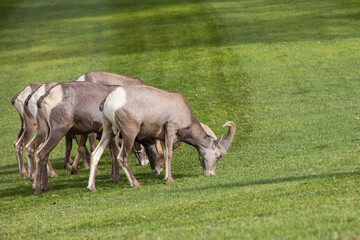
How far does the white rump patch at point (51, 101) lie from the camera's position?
14.1 m

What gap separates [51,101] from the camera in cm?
1412

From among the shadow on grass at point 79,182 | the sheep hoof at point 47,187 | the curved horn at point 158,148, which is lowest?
the shadow on grass at point 79,182

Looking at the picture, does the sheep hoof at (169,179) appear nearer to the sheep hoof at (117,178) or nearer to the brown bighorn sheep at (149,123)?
the brown bighorn sheep at (149,123)

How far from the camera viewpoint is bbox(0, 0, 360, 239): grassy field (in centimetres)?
946

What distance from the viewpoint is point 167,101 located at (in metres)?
14.1

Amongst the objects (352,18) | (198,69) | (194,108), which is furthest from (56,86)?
(352,18)

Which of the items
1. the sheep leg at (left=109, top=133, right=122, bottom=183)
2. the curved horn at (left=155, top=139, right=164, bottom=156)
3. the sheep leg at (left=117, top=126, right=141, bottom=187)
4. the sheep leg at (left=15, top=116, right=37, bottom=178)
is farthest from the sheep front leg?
the sheep leg at (left=15, top=116, right=37, bottom=178)

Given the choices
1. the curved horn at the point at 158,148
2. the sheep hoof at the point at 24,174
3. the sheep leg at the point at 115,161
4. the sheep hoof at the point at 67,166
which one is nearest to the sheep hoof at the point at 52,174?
the sheep hoof at the point at 24,174

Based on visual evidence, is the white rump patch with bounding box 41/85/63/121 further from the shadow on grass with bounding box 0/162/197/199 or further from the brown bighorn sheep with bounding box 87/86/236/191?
the shadow on grass with bounding box 0/162/197/199

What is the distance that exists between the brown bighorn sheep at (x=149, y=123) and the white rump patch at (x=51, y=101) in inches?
44.9

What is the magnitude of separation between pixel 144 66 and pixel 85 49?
457 centimetres

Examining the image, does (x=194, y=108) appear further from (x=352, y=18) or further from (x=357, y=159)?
(x=352, y=18)

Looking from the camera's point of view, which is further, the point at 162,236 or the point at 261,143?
the point at 261,143

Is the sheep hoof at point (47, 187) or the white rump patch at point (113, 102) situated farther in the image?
the sheep hoof at point (47, 187)
